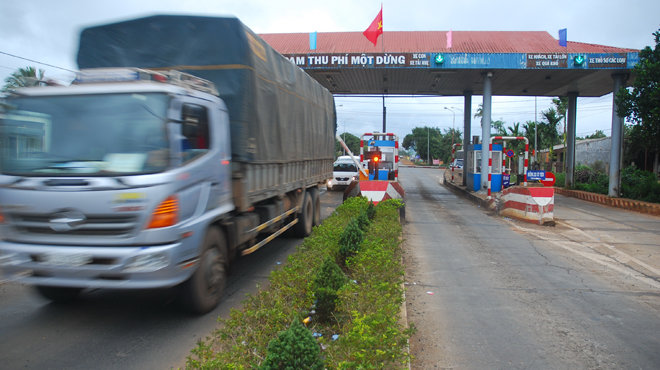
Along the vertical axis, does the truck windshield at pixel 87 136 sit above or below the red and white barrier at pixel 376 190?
above

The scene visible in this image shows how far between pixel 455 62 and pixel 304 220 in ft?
37.1

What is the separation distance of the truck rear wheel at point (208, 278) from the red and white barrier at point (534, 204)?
32.7 ft

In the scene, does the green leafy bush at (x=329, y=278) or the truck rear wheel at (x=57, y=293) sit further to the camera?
the truck rear wheel at (x=57, y=293)

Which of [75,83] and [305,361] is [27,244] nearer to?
[75,83]

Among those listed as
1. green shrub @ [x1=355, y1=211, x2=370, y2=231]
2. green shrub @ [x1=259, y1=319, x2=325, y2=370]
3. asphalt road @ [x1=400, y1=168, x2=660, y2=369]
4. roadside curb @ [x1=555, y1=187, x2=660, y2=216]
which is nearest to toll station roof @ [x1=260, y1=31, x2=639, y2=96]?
roadside curb @ [x1=555, y1=187, x2=660, y2=216]

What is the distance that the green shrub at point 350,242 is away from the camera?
6.15 m

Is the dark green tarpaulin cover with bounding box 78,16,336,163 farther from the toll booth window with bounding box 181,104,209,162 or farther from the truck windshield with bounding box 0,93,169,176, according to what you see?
the truck windshield with bounding box 0,93,169,176

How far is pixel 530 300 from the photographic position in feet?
18.6

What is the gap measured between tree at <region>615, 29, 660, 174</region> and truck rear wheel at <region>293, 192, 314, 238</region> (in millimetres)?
11995

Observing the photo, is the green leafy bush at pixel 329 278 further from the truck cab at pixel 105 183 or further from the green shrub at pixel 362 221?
the green shrub at pixel 362 221

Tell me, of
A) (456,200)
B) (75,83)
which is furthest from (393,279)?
(456,200)

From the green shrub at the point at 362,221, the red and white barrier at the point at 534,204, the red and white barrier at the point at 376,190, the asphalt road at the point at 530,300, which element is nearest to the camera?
the asphalt road at the point at 530,300

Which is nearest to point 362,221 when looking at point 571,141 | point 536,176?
point 536,176

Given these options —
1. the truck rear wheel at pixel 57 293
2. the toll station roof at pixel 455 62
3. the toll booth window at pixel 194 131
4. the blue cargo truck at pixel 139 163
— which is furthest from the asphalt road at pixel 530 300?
the toll station roof at pixel 455 62
